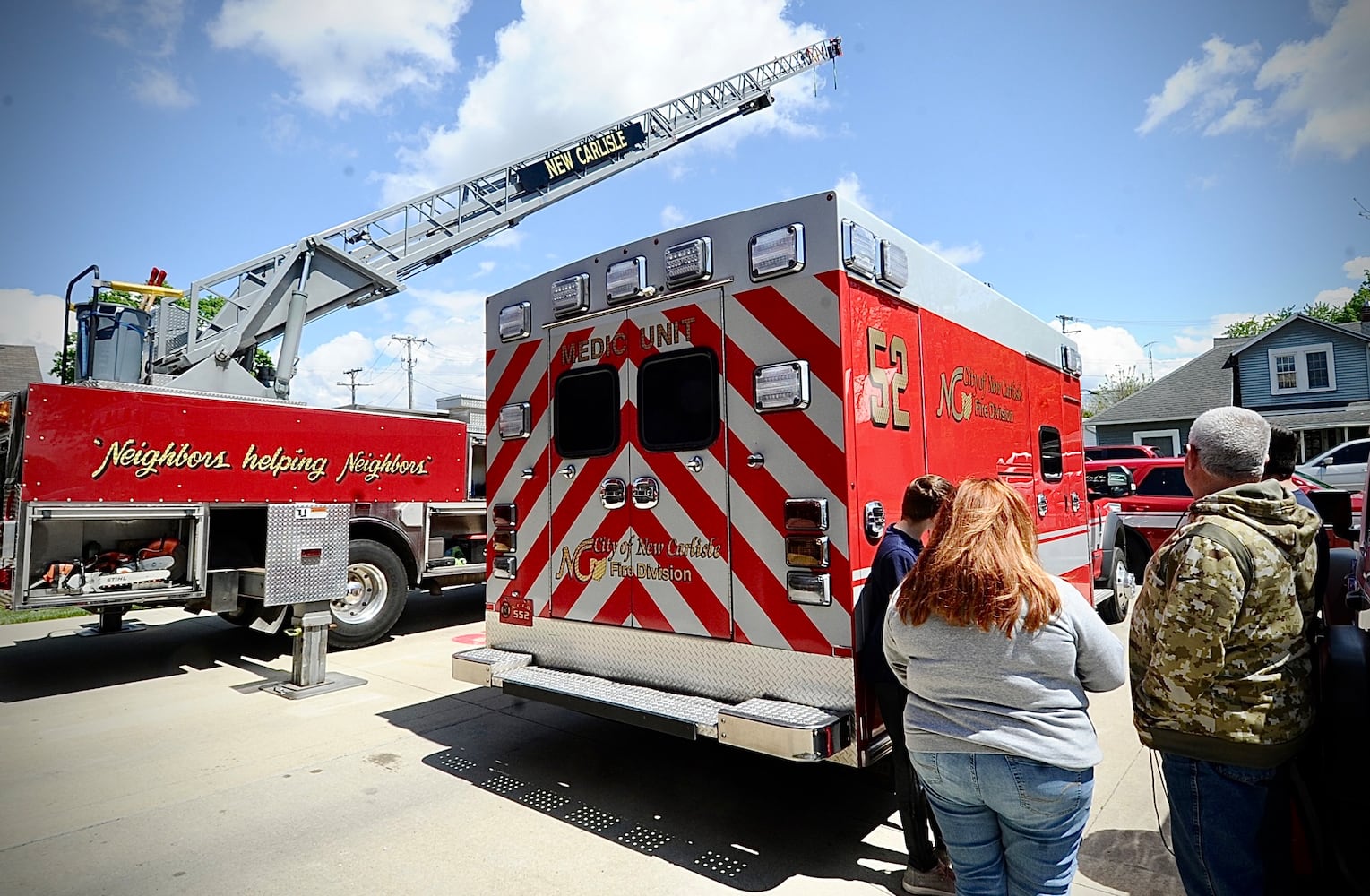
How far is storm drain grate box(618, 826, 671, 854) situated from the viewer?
3.79 metres

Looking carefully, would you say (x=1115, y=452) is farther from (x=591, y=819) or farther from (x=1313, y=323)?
(x=591, y=819)

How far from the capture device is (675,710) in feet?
12.7

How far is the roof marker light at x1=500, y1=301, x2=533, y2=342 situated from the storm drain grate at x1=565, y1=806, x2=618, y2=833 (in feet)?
9.16

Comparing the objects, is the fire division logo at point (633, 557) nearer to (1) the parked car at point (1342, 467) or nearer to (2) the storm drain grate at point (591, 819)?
(2) the storm drain grate at point (591, 819)

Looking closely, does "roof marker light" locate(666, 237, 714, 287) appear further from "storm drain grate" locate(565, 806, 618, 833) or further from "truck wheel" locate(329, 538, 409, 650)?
"truck wheel" locate(329, 538, 409, 650)

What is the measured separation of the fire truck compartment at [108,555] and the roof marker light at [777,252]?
5638 mm

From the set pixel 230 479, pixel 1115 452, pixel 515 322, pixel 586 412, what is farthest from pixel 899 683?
pixel 1115 452

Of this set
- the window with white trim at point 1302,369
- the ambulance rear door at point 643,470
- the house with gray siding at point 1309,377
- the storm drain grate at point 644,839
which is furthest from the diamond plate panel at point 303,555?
the window with white trim at point 1302,369

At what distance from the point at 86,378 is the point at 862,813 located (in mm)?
8960

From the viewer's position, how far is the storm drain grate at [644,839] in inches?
149

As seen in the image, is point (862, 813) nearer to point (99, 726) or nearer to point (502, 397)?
point (502, 397)

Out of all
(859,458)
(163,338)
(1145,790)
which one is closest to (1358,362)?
(1145,790)

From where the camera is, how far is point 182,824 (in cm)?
414

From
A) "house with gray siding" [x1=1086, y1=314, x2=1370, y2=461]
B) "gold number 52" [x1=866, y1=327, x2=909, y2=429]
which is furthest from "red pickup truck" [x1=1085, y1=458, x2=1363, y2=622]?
"house with gray siding" [x1=1086, y1=314, x2=1370, y2=461]
